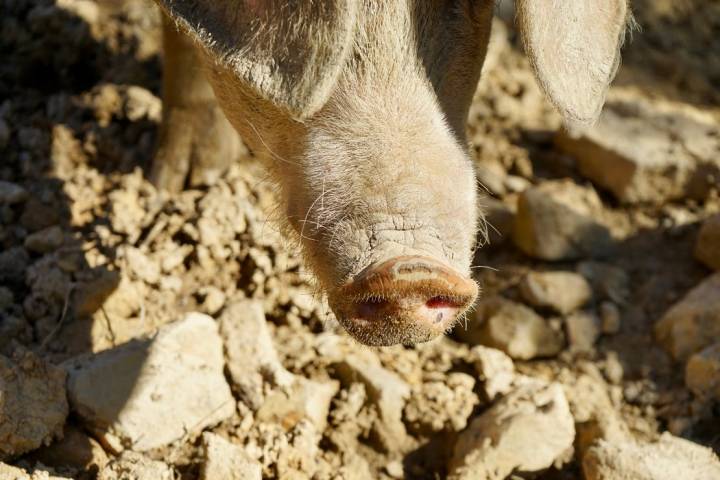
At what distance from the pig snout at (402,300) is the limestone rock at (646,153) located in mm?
1885

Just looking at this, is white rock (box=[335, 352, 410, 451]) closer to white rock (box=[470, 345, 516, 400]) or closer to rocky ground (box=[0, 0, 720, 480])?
rocky ground (box=[0, 0, 720, 480])

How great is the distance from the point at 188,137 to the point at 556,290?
1464 mm

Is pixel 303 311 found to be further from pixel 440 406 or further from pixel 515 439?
pixel 515 439

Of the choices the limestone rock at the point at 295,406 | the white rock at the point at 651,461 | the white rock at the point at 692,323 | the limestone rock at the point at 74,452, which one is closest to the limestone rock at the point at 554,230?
the white rock at the point at 692,323

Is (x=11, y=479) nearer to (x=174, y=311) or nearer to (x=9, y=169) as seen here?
(x=174, y=311)

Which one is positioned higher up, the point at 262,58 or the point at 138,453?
the point at 262,58

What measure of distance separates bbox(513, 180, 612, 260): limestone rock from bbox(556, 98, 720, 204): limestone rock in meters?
0.33

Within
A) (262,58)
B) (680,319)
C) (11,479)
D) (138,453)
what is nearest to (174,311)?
(138,453)

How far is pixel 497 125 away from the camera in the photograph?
4066mm

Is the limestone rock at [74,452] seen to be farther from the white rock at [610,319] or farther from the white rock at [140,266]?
the white rock at [610,319]

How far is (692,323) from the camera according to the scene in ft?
10.2

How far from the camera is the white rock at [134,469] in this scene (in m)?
2.23

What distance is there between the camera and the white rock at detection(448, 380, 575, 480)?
258cm

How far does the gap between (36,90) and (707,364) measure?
2701mm
